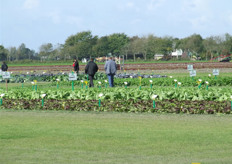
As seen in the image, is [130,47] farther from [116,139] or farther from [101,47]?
[116,139]

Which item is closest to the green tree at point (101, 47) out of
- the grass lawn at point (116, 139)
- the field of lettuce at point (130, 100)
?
the field of lettuce at point (130, 100)

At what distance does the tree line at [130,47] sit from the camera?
354ft

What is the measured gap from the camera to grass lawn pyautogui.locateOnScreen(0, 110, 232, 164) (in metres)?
8.45

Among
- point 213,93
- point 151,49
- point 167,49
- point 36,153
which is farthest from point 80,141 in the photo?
point 167,49

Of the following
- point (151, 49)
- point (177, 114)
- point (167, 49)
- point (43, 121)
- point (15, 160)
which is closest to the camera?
point (15, 160)

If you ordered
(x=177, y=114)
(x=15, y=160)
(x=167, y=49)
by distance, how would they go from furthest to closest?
→ (x=167, y=49)
(x=177, y=114)
(x=15, y=160)

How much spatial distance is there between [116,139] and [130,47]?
347 ft

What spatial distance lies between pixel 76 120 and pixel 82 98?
4.22m

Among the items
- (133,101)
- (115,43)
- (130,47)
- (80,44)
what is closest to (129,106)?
(133,101)

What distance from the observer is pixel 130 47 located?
379 ft

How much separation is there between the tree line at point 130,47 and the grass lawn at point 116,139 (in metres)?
91.6

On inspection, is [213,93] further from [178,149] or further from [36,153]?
[36,153]

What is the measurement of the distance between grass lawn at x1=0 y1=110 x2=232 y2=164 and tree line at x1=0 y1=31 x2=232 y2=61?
9162cm

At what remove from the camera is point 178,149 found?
360 inches
